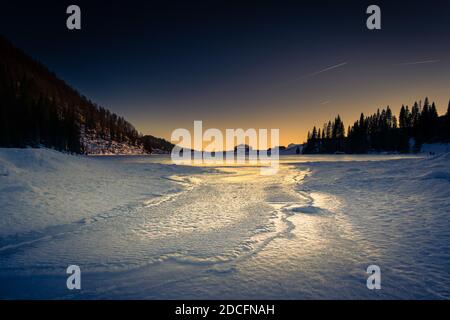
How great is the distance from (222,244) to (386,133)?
335ft

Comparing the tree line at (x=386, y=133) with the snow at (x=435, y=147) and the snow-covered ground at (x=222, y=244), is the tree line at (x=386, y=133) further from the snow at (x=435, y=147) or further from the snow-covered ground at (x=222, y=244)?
the snow-covered ground at (x=222, y=244)

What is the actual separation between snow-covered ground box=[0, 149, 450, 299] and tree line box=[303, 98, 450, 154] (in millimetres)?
87141

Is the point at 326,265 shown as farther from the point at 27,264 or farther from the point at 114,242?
the point at 27,264

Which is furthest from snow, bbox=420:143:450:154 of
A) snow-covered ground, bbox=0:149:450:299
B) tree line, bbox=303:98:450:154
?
snow-covered ground, bbox=0:149:450:299

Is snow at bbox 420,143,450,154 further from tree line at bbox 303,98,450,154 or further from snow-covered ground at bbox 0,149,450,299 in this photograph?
snow-covered ground at bbox 0,149,450,299

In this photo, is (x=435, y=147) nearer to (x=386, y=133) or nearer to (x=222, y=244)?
(x=386, y=133)

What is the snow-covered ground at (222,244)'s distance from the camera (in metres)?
3.18

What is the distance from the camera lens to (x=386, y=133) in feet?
267

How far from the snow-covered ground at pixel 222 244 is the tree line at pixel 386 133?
8714 centimetres

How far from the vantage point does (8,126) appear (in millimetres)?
50781

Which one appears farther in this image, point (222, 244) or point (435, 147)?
point (435, 147)

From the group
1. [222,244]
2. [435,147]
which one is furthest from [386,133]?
[222,244]

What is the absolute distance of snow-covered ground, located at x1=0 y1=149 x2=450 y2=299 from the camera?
10.4 feet

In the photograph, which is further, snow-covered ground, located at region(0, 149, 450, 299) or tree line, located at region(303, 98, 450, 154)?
tree line, located at region(303, 98, 450, 154)
